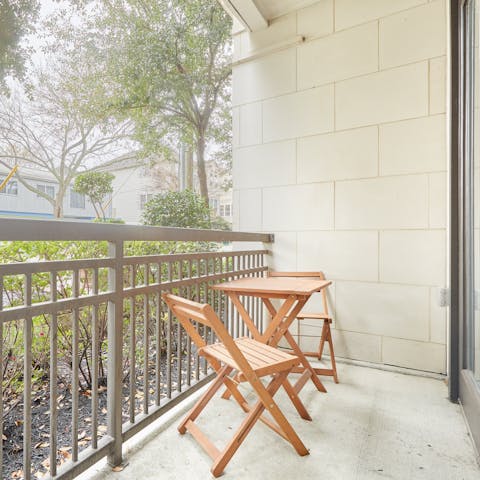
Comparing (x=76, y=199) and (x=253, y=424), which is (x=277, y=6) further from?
(x=253, y=424)

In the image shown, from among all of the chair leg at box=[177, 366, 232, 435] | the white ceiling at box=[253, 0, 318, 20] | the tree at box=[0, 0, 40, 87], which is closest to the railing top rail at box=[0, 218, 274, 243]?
the chair leg at box=[177, 366, 232, 435]

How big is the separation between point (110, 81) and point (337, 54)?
3.70 meters

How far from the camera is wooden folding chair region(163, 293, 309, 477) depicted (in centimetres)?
120

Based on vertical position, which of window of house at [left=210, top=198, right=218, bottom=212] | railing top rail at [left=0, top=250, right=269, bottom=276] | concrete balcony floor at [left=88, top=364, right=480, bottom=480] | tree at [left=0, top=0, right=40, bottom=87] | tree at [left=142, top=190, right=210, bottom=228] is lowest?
concrete balcony floor at [left=88, top=364, right=480, bottom=480]

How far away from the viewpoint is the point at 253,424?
137cm

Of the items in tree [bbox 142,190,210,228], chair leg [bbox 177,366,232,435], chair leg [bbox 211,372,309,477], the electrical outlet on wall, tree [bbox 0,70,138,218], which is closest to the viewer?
chair leg [bbox 211,372,309,477]

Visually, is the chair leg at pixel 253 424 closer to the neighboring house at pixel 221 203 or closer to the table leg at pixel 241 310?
the table leg at pixel 241 310

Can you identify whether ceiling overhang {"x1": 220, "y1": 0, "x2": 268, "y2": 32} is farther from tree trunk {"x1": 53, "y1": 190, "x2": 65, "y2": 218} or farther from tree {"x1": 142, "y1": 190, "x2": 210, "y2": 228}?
tree trunk {"x1": 53, "y1": 190, "x2": 65, "y2": 218}

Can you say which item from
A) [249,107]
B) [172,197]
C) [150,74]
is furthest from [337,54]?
[150,74]

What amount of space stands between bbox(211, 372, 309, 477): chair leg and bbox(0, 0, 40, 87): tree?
12.8 ft

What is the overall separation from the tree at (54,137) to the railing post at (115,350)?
2.61 metres

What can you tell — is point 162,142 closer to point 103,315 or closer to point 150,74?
point 150,74

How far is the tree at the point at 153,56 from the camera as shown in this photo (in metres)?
4.69

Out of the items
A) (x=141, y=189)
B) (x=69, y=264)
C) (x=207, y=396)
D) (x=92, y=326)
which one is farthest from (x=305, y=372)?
(x=141, y=189)
